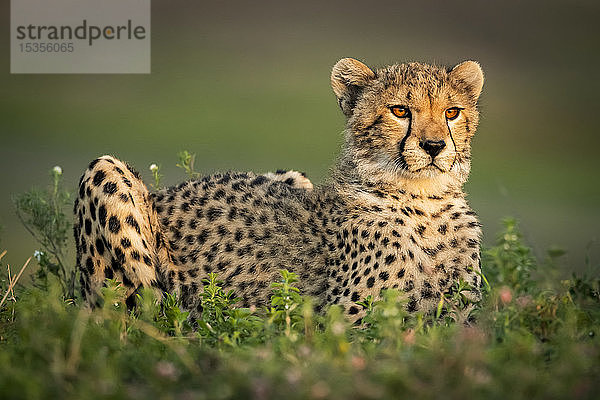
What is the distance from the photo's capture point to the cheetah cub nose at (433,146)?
15.2 ft

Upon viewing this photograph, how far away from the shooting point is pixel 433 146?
183 inches

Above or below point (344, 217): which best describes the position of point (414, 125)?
above

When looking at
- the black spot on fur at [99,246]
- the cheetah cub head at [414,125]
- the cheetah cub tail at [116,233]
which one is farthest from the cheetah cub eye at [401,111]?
the black spot on fur at [99,246]

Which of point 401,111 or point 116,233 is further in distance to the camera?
point 116,233

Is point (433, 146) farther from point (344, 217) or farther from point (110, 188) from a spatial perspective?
point (110, 188)

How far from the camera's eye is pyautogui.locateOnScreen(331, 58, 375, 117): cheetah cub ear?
Result: 5.25 m

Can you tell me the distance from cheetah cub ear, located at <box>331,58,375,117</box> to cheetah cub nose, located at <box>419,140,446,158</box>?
74 cm

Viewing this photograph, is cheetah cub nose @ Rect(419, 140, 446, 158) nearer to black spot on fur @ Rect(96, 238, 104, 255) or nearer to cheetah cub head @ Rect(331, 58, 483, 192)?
cheetah cub head @ Rect(331, 58, 483, 192)

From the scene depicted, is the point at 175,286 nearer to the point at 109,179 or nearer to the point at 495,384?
the point at 109,179

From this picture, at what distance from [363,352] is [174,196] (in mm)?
2300

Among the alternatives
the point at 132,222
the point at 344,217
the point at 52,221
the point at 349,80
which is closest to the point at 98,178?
the point at 132,222

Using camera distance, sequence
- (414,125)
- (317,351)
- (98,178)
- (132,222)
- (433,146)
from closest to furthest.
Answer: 1. (317,351)
2. (433,146)
3. (414,125)
4. (132,222)
5. (98,178)

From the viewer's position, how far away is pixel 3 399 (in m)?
3.06

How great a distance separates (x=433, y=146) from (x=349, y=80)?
0.87m
